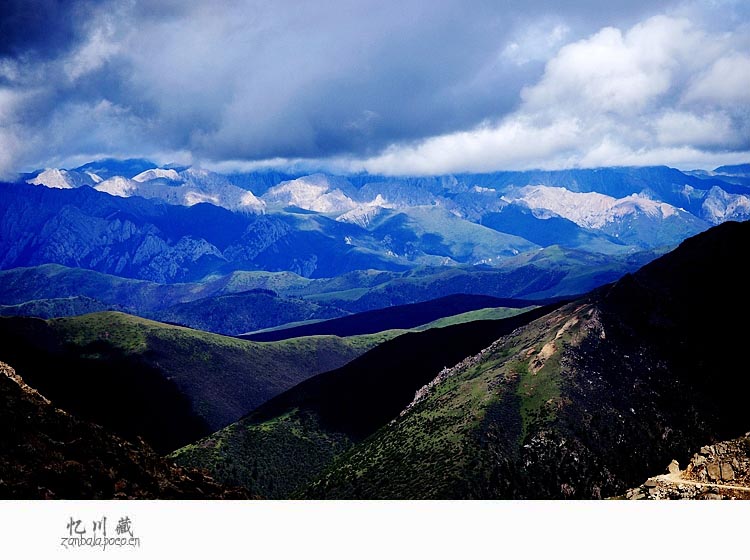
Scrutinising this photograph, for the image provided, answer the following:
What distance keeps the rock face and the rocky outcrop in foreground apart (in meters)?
26.5

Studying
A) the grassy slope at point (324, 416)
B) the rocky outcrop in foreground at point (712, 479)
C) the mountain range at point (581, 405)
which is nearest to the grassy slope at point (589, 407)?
the mountain range at point (581, 405)

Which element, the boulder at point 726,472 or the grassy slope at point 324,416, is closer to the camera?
the boulder at point 726,472

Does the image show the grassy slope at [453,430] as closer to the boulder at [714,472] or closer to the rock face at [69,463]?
the boulder at [714,472]

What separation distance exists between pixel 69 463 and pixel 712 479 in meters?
37.2

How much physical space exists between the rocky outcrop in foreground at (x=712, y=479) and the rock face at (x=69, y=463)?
26.5m

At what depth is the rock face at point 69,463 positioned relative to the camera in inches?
1474

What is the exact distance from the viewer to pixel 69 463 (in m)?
39.3

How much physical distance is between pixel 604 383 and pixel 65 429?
2174 inches

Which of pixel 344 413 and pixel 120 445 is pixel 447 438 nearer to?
pixel 120 445

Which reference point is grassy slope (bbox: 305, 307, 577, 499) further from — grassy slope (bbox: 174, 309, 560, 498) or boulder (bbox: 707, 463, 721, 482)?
grassy slope (bbox: 174, 309, 560, 498)

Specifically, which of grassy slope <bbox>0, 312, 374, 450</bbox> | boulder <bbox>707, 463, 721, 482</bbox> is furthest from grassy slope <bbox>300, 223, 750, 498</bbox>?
grassy slope <bbox>0, 312, 374, 450</bbox>

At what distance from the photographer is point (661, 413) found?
75188mm

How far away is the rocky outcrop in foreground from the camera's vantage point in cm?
4269

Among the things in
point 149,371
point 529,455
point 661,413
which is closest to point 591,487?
point 529,455
